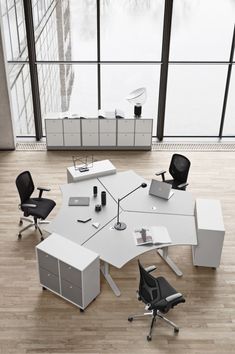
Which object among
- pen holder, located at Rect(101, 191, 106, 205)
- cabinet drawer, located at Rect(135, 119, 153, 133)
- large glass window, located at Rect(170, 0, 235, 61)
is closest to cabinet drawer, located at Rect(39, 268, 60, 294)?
pen holder, located at Rect(101, 191, 106, 205)

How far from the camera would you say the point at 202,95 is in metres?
8.76

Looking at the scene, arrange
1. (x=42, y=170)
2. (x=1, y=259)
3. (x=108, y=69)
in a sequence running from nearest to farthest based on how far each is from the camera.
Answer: (x=1, y=259) < (x=42, y=170) < (x=108, y=69)

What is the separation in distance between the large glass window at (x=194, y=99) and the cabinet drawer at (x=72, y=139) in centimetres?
195

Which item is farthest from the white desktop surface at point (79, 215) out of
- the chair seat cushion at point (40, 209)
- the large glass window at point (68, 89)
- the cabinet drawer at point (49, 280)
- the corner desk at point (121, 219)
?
the large glass window at point (68, 89)

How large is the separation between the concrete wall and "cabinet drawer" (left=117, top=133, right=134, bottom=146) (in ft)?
7.13

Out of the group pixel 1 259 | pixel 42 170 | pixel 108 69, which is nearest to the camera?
pixel 1 259

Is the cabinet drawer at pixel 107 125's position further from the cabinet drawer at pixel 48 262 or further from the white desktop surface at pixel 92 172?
the cabinet drawer at pixel 48 262

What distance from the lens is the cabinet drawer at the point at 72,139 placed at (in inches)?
336

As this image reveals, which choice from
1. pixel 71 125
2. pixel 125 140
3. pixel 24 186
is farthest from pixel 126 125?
pixel 24 186

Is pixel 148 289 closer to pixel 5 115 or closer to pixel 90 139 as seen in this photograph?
pixel 90 139

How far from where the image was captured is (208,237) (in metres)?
5.42

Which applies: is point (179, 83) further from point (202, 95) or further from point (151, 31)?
point (151, 31)

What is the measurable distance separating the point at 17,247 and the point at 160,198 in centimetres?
212

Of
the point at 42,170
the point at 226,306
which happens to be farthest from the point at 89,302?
the point at 42,170
